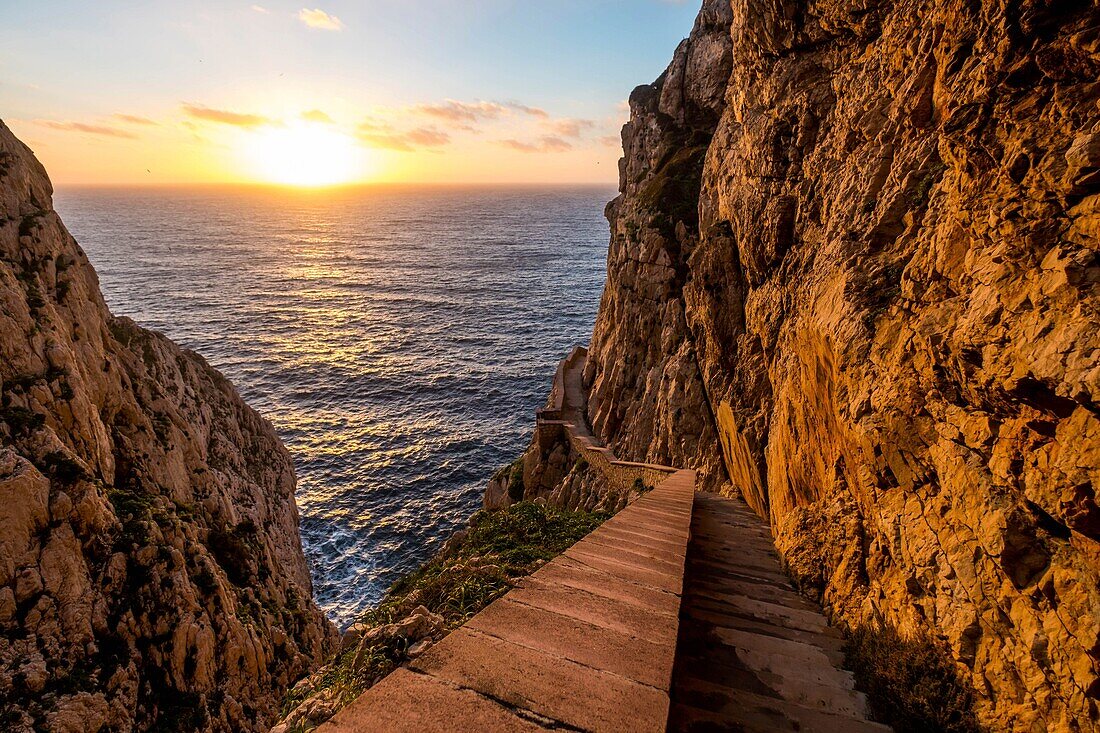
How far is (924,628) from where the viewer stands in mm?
4523


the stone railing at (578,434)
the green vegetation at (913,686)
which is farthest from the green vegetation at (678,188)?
the green vegetation at (913,686)

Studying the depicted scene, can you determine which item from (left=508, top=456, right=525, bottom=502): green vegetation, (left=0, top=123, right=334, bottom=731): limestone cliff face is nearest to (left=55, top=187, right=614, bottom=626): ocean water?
(left=508, top=456, right=525, bottom=502): green vegetation

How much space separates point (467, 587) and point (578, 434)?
25691 mm

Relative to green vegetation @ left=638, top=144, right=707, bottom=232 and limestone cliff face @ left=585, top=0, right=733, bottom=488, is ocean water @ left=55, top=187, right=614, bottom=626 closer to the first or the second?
limestone cliff face @ left=585, top=0, right=733, bottom=488

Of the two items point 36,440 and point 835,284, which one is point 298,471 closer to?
point 36,440

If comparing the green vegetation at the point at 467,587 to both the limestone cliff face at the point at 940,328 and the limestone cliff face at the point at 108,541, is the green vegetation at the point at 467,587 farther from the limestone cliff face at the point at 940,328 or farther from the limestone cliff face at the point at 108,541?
the limestone cliff face at the point at 108,541

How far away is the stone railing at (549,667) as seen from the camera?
2.62 metres

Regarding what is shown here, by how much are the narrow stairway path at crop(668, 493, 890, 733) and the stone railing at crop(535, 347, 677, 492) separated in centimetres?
1174

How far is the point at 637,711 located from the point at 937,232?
628cm

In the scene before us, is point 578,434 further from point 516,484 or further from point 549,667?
point 549,667

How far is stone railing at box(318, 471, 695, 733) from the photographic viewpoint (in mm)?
2615

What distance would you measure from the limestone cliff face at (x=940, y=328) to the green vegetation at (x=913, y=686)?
0.16m

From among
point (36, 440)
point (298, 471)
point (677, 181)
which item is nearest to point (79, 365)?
point (36, 440)

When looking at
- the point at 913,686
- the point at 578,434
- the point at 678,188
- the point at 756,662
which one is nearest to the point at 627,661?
the point at 756,662
